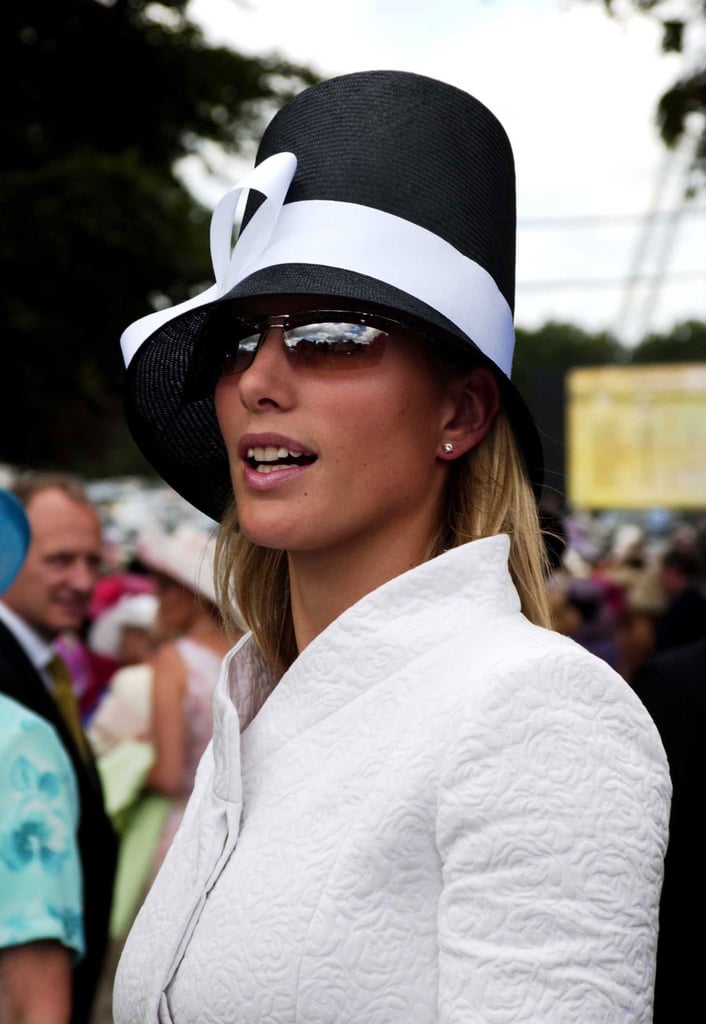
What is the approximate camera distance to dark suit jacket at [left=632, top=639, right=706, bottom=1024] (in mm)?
2311

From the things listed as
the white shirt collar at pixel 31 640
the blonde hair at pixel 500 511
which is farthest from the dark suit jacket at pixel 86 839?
the blonde hair at pixel 500 511

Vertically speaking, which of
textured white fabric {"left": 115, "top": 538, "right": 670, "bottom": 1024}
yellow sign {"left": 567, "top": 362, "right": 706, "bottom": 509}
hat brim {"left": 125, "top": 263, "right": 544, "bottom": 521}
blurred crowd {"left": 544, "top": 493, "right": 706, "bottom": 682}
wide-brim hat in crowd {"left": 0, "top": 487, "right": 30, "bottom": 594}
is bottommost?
yellow sign {"left": 567, "top": 362, "right": 706, "bottom": 509}

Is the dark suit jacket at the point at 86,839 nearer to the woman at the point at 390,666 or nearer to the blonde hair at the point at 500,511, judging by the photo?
the woman at the point at 390,666

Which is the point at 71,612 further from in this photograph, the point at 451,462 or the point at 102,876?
the point at 451,462

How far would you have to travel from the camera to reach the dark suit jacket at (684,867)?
2311 mm

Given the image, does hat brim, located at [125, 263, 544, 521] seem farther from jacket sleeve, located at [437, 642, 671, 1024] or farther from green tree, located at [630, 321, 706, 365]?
green tree, located at [630, 321, 706, 365]

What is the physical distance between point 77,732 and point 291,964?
2295 mm

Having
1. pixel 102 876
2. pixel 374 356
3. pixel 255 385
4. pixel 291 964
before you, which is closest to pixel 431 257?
pixel 374 356

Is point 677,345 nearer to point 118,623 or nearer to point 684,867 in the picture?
point 118,623

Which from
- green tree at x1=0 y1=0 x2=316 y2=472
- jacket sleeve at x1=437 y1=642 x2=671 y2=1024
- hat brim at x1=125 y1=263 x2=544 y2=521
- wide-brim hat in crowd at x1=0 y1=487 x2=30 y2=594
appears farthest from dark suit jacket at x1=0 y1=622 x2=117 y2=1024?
green tree at x1=0 y1=0 x2=316 y2=472

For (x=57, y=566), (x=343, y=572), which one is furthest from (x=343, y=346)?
(x=57, y=566)

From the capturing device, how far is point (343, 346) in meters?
1.45

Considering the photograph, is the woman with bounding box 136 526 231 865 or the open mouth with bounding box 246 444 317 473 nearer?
the open mouth with bounding box 246 444 317 473

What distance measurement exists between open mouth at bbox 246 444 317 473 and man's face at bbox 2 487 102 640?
2.54 meters
